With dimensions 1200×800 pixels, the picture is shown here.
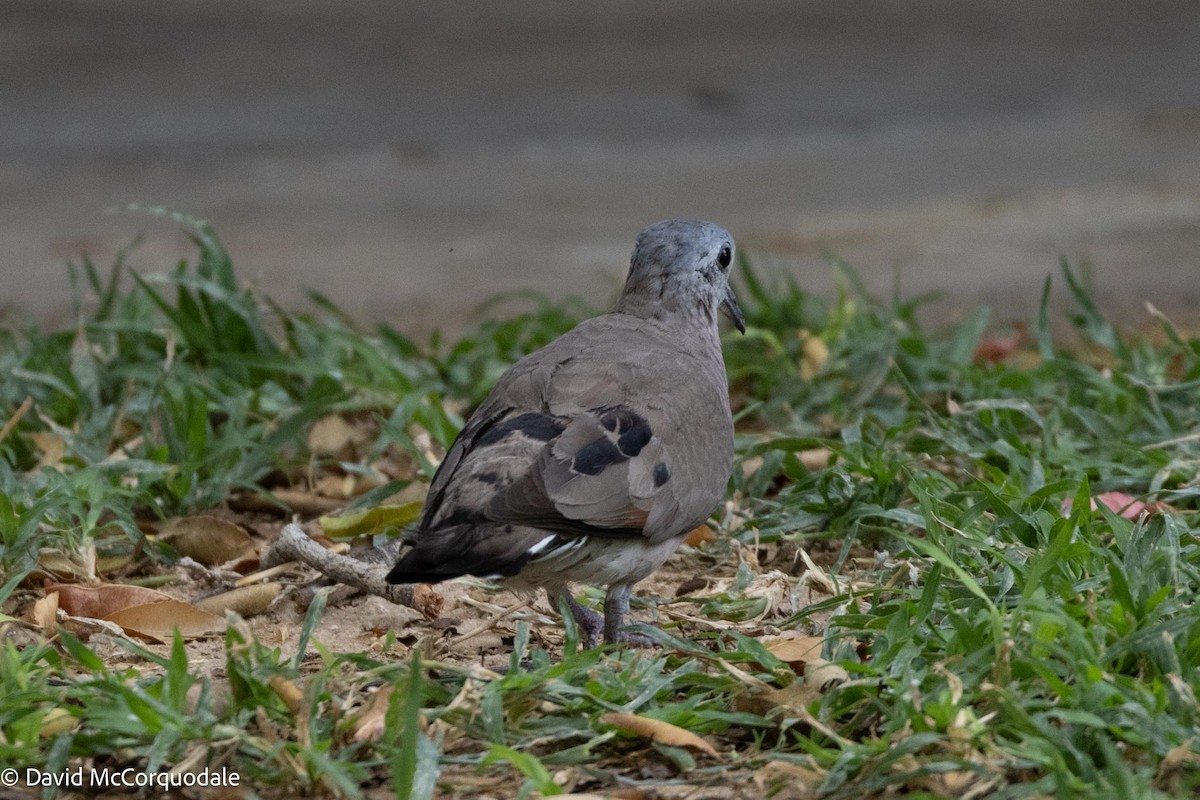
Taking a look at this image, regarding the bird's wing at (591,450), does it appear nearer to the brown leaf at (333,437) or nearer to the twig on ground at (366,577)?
the twig on ground at (366,577)

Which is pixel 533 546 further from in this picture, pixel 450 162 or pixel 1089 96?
pixel 1089 96

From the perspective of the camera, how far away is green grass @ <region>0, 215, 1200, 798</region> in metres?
2.78

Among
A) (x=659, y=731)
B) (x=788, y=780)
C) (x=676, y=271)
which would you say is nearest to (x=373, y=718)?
(x=659, y=731)

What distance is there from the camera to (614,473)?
10.8ft

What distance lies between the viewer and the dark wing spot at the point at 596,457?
10.7 feet

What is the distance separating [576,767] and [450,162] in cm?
818

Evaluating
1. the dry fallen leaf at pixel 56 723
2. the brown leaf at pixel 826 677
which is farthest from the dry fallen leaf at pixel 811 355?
the dry fallen leaf at pixel 56 723

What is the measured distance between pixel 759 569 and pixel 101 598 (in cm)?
160

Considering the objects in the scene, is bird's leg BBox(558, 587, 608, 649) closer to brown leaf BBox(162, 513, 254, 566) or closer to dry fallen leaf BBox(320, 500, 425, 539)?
dry fallen leaf BBox(320, 500, 425, 539)

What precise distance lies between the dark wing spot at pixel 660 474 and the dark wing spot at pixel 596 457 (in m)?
0.08

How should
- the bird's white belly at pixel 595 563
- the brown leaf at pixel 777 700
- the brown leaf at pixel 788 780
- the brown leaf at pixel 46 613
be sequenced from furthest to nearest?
the brown leaf at pixel 46 613 → the bird's white belly at pixel 595 563 → the brown leaf at pixel 777 700 → the brown leaf at pixel 788 780

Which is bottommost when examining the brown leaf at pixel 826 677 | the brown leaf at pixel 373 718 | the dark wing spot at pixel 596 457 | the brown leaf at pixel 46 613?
the brown leaf at pixel 46 613

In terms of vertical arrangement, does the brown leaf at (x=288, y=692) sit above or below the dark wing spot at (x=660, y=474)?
below

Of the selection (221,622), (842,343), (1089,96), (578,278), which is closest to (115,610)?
(221,622)
